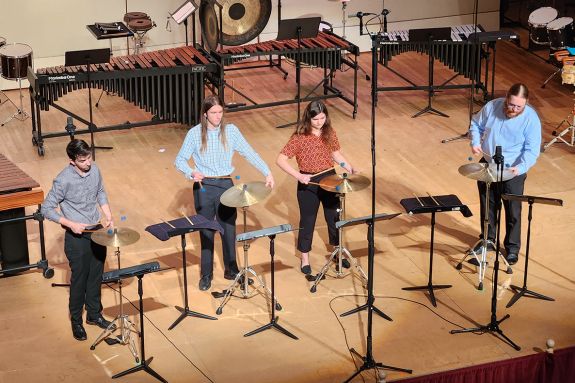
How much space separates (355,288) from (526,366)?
66.3 inches

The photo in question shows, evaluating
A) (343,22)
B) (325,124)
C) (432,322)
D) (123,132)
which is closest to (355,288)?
(432,322)

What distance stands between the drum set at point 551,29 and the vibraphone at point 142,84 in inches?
169

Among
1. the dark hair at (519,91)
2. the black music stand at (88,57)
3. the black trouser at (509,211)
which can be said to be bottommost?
the black trouser at (509,211)

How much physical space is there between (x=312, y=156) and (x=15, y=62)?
4844 millimetres

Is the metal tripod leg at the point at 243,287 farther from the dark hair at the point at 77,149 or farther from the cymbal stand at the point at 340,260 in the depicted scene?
the dark hair at the point at 77,149

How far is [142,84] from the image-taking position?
11.8 m

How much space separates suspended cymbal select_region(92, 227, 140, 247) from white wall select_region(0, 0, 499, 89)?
6936mm

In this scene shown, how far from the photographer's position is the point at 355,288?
8.77 meters

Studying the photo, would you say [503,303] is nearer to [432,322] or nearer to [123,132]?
[432,322]

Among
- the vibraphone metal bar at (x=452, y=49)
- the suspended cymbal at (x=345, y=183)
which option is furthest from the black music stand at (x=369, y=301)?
the vibraphone metal bar at (x=452, y=49)

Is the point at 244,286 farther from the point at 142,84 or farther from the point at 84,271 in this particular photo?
the point at 142,84

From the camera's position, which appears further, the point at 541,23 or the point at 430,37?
the point at 541,23

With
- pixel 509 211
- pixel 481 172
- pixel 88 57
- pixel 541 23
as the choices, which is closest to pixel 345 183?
pixel 481 172

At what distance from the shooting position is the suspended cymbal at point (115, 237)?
288 inches
